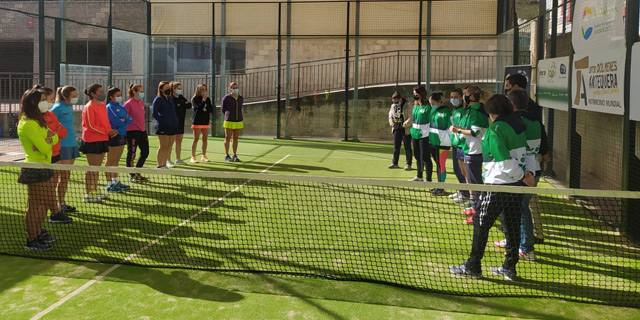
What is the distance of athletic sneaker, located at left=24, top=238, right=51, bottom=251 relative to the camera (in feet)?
22.2

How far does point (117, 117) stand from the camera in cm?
1018

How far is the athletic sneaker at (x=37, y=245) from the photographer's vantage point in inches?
266

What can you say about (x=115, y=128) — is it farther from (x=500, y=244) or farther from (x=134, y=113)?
(x=500, y=244)

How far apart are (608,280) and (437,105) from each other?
16.1 feet

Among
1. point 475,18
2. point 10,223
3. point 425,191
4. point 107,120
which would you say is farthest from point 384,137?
point 10,223

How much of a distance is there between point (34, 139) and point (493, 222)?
5040 mm

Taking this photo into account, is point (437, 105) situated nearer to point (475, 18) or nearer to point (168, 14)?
point (475, 18)

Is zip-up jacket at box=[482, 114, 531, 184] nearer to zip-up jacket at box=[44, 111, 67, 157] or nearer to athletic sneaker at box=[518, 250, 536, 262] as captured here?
athletic sneaker at box=[518, 250, 536, 262]

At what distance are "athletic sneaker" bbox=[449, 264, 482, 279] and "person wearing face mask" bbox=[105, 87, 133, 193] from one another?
6293 millimetres

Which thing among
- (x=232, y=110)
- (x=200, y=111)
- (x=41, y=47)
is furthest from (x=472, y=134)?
(x=41, y=47)

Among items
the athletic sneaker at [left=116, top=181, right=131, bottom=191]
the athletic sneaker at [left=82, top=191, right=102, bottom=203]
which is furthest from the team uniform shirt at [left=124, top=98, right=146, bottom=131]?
the athletic sneaker at [left=82, top=191, right=102, bottom=203]

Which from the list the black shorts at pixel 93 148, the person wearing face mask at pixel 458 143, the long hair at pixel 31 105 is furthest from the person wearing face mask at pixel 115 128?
the person wearing face mask at pixel 458 143

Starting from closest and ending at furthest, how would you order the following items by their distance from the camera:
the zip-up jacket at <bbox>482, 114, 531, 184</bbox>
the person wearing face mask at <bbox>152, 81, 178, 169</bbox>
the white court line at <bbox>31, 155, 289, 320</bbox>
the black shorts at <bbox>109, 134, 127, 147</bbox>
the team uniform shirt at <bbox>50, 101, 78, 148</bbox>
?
the white court line at <bbox>31, 155, 289, 320</bbox> < the zip-up jacket at <bbox>482, 114, 531, 184</bbox> < the team uniform shirt at <bbox>50, 101, 78, 148</bbox> < the black shorts at <bbox>109, 134, 127, 147</bbox> < the person wearing face mask at <bbox>152, 81, 178, 169</bbox>

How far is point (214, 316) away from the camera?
4.96 m
